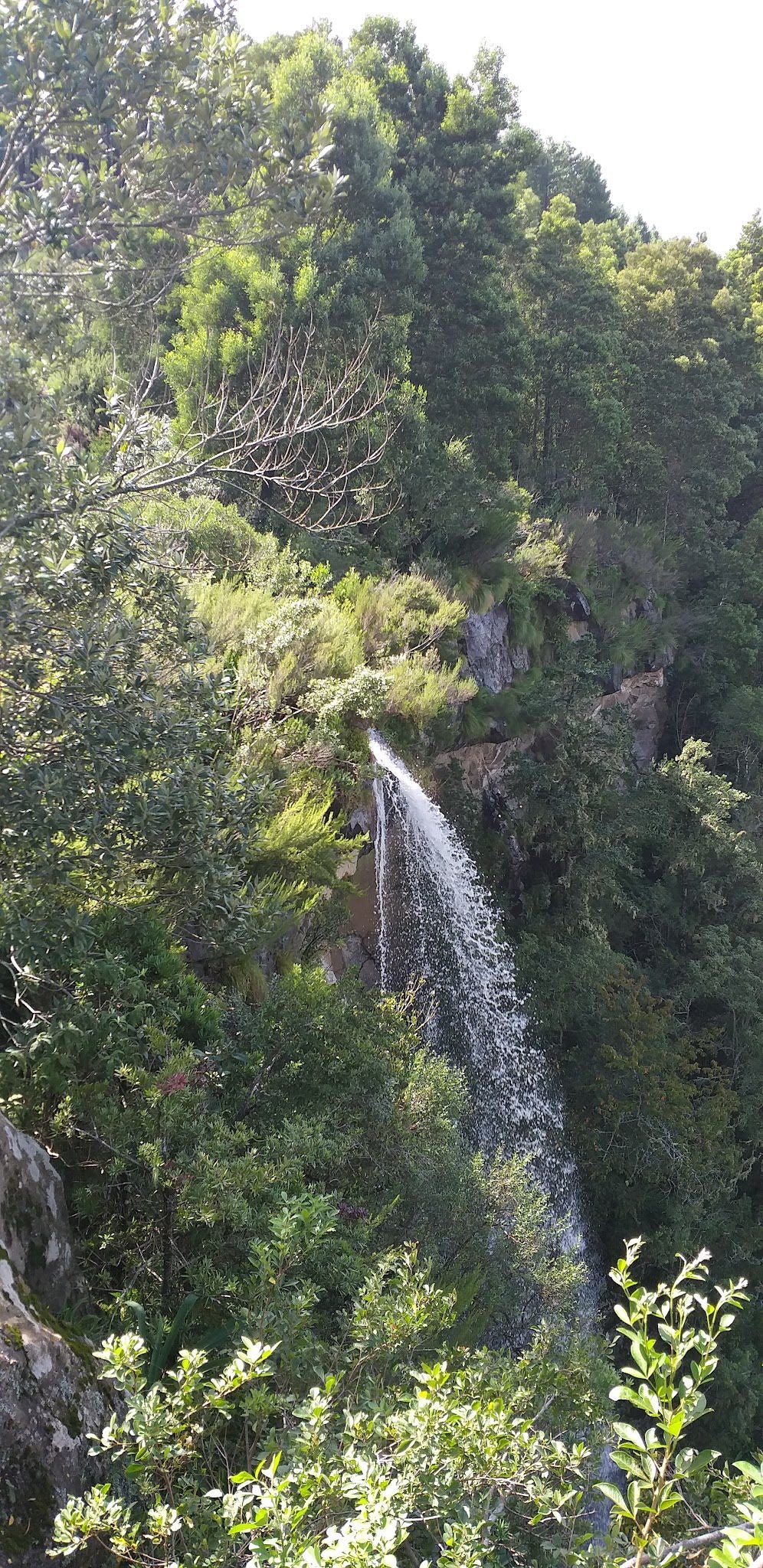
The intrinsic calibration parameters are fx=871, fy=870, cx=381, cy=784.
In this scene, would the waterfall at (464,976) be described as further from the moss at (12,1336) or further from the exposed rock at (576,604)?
the exposed rock at (576,604)

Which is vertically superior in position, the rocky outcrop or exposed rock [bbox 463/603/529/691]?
exposed rock [bbox 463/603/529/691]

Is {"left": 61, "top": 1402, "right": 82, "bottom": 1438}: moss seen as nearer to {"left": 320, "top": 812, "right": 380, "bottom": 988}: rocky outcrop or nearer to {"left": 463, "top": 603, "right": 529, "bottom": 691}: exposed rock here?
{"left": 320, "top": 812, "right": 380, "bottom": 988}: rocky outcrop

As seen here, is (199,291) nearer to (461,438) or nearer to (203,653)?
(461,438)

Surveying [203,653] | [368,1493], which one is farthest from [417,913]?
[368,1493]

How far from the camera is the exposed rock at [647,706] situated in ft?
56.3

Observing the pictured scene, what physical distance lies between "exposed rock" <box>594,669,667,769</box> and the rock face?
14771 mm

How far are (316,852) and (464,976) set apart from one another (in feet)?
12.9

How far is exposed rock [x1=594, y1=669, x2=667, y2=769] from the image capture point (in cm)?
1717

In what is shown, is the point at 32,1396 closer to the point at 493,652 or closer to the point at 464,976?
the point at 464,976

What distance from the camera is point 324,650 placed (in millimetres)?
8414

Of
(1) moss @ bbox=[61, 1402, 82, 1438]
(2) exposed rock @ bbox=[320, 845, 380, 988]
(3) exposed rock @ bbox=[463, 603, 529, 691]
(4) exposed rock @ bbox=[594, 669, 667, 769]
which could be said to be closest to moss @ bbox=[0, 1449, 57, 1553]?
(1) moss @ bbox=[61, 1402, 82, 1438]

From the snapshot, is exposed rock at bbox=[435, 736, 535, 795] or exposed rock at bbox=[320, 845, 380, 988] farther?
exposed rock at bbox=[435, 736, 535, 795]

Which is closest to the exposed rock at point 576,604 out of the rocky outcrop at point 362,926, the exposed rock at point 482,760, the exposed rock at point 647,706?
the exposed rock at point 647,706

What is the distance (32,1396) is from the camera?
243 cm
